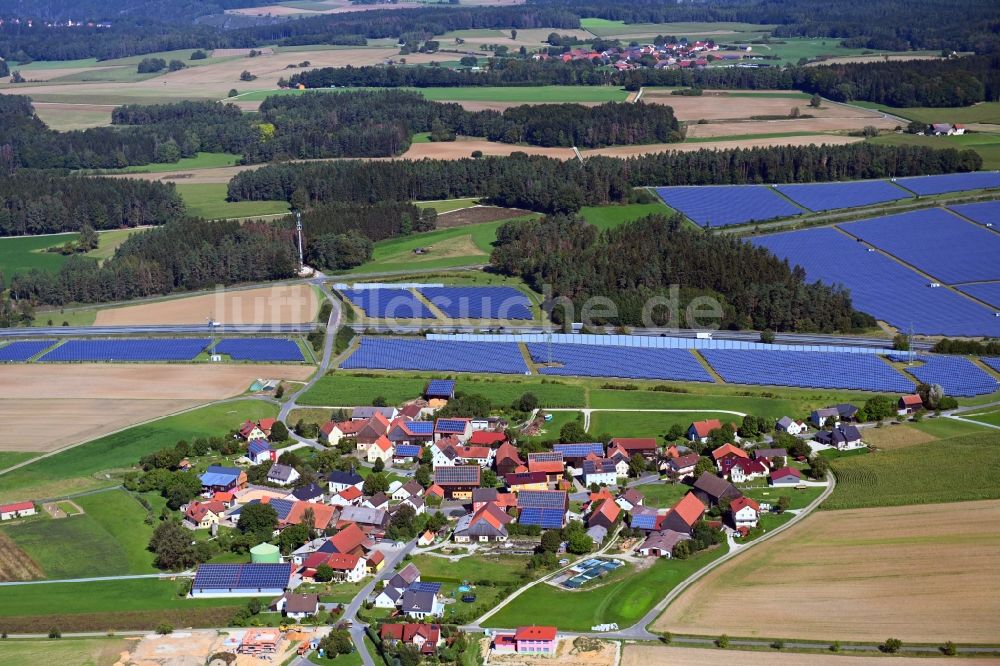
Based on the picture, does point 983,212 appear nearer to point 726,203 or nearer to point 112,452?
point 726,203

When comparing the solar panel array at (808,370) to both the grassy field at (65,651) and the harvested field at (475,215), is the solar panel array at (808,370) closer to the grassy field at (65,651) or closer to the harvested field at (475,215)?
the harvested field at (475,215)

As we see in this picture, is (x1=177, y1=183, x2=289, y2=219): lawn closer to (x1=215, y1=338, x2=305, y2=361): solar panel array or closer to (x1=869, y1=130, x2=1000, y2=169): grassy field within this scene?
(x1=215, y1=338, x2=305, y2=361): solar panel array

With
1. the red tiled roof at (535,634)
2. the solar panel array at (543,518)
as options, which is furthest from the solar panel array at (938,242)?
the red tiled roof at (535,634)

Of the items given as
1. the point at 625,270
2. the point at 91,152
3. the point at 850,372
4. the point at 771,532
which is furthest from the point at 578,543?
the point at 91,152

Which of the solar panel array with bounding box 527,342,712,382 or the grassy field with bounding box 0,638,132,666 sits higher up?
the solar panel array with bounding box 527,342,712,382

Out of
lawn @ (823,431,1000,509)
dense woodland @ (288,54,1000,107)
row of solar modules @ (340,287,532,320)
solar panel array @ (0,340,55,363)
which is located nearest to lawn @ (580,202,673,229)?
row of solar modules @ (340,287,532,320)

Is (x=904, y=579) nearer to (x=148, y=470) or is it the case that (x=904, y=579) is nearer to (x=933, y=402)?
(x=933, y=402)
